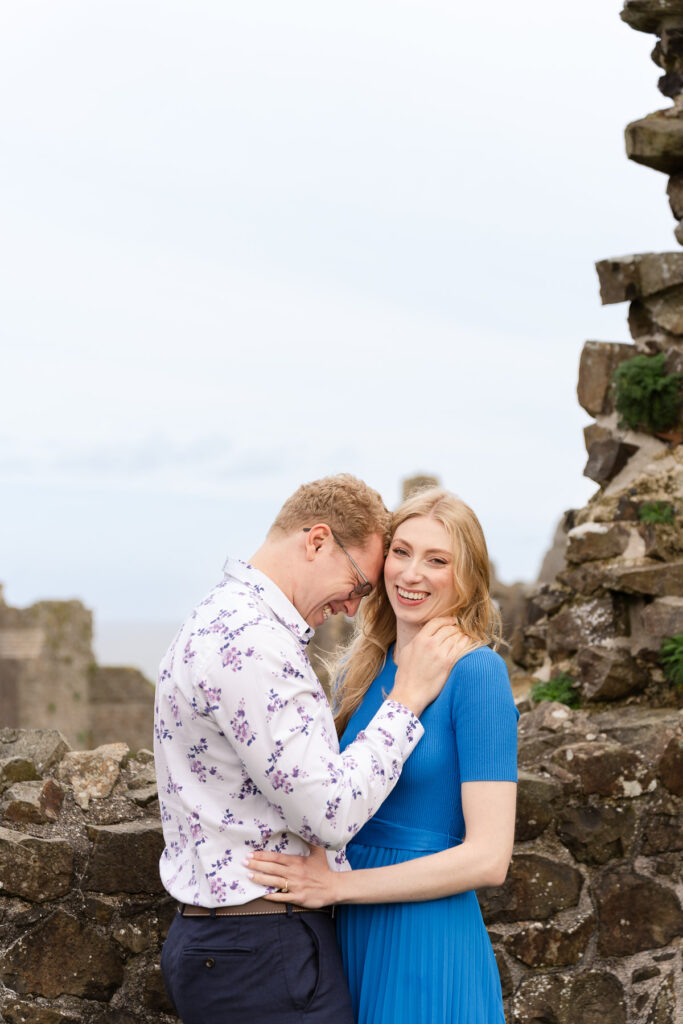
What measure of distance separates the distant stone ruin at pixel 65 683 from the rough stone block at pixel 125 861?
18.7m

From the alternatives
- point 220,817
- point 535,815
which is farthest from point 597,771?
point 220,817

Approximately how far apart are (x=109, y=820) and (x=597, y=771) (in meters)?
1.67

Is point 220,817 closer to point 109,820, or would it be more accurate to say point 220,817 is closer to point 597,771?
point 109,820

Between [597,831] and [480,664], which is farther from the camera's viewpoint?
[597,831]

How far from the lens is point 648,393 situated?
546cm

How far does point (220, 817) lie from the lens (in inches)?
92.4

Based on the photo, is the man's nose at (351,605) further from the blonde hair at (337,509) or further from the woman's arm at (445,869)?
the woman's arm at (445,869)

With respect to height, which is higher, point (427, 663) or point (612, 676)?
point (427, 663)

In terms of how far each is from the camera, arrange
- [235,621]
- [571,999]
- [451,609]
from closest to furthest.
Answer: [235,621] < [451,609] < [571,999]

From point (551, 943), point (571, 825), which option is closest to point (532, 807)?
point (571, 825)

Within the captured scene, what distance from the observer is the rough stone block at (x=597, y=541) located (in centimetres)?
533

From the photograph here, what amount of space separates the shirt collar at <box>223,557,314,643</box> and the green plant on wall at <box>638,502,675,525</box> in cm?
309

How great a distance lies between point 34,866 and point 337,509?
1.47 m

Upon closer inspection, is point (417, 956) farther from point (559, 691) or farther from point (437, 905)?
point (559, 691)
